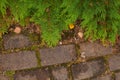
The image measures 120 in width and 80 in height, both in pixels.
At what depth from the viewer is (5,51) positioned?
2.73 metres

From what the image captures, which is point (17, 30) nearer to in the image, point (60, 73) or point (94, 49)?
point (60, 73)

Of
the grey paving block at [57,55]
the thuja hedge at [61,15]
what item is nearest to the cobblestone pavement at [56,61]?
the grey paving block at [57,55]

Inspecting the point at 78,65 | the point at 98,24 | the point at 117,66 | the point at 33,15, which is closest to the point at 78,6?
the point at 98,24

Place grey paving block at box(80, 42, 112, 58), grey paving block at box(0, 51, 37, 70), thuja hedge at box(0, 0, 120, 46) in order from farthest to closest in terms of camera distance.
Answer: grey paving block at box(80, 42, 112, 58), grey paving block at box(0, 51, 37, 70), thuja hedge at box(0, 0, 120, 46)

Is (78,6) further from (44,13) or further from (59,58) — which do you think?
(59,58)

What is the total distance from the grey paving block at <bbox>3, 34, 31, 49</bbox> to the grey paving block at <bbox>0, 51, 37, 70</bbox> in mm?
91

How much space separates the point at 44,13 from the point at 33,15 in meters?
0.13

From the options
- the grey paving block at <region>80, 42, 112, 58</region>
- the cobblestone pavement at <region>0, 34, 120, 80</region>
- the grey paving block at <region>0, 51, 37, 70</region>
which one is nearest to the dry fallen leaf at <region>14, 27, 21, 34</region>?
the cobblestone pavement at <region>0, 34, 120, 80</region>

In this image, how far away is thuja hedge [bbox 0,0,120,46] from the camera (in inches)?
96.2

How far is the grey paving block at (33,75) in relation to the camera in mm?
2701

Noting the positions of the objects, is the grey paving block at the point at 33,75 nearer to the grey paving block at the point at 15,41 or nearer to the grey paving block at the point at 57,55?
the grey paving block at the point at 57,55

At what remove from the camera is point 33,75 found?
2725 mm

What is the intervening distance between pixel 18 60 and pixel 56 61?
16.6 inches

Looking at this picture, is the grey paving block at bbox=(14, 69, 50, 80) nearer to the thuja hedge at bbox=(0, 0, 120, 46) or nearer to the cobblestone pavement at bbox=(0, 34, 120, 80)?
the cobblestone pavement at bbox=(0, 34, 120, 80)
